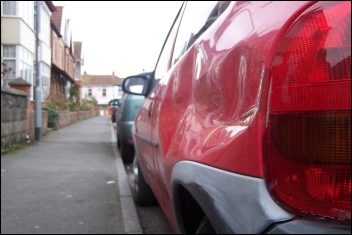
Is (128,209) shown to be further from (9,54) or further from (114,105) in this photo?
(9,54)

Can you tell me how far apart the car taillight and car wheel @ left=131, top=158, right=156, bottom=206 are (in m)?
3.42

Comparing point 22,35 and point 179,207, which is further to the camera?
point 22,35

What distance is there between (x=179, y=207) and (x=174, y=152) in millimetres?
295

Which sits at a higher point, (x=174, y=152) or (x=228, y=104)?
(x=228, y=104)

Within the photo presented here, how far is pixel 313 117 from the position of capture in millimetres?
1091

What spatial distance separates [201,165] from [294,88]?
21.0 inches

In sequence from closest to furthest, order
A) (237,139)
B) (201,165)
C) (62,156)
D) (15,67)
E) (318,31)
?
(318,31) < (237,139) < (201,165) < (62,156) < (15,67)

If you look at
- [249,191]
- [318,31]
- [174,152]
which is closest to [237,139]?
[249,191]

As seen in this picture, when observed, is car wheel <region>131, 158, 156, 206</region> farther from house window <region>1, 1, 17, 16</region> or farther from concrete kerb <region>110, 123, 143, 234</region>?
house window <region>1, 1, 17, 16</region>

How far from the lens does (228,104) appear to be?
141 cm

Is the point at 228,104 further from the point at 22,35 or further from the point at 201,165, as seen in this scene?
the point at 22,35

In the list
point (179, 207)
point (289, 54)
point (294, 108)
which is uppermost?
point (289, 54)

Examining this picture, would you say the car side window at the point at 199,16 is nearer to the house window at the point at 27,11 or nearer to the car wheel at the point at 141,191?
the car wheel at the point at 141,191

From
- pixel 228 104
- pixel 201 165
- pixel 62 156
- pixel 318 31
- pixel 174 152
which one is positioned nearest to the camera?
pixel 318 31
